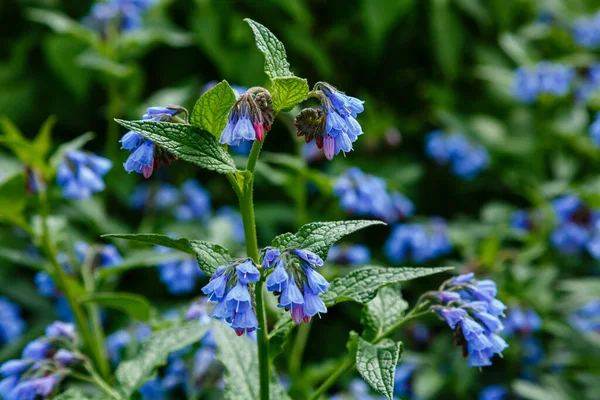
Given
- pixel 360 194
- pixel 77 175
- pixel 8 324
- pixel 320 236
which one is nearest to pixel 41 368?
pixel 77 175

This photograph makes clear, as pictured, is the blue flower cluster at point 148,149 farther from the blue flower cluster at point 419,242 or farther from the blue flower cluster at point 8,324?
the blue flower cluster at point 419,242

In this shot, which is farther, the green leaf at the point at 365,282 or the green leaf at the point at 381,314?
the green leaf at the point at 381,314

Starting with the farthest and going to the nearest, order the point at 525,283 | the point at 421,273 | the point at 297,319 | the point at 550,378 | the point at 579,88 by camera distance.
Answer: the point at 579,88
the point at 525,283
the point at 550,378
the point at 421,273
the point at 297,319

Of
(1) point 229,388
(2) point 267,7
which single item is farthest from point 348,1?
(1) point 229,388

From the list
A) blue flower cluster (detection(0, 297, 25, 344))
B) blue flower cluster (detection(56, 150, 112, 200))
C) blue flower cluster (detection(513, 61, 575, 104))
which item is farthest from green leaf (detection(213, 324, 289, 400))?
blue flower cluster (detection(513, 61, 575, 104))

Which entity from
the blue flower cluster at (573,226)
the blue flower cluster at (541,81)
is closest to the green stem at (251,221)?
the blue flower cluster at (573,226)

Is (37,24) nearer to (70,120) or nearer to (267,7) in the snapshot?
(70,120)
